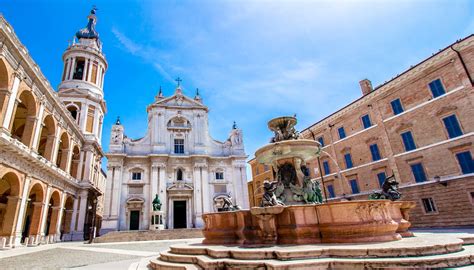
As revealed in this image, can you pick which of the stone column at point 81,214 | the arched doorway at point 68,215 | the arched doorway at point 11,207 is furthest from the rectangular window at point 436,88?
the arched doorway at point 68,215

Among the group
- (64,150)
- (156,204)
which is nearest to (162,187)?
(156,204)

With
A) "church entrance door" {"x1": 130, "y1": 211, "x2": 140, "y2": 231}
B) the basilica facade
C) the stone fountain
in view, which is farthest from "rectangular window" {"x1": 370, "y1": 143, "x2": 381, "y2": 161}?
"church entrance door" {"x1": 130, "y1": 211, "x2": 140, "y2": 231}

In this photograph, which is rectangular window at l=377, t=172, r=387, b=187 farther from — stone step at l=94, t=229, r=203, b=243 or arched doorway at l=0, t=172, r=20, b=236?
arched doorway at l=0, t=172, r=20, b=236

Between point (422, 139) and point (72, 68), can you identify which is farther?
point (72, 68)

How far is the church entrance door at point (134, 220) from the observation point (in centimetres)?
2666

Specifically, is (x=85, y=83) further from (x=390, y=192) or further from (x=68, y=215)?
(x=390, y=192)

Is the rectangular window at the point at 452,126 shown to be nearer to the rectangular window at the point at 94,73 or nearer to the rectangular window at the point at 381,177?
the rectangular window at the point at 381,177

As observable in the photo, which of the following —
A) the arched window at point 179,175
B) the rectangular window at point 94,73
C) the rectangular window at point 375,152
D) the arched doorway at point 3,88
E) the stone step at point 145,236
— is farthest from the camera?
the rectangular window at point 94,73

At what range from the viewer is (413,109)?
1856 cm

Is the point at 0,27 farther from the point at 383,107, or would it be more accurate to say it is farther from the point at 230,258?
the point at 383,107

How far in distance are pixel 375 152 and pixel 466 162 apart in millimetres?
6365

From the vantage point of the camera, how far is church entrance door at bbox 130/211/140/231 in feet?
87.5

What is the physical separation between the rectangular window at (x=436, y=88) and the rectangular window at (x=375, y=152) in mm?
5678

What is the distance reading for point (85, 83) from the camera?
1287 inches
